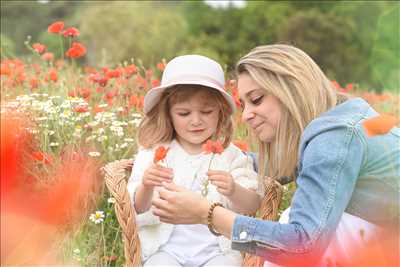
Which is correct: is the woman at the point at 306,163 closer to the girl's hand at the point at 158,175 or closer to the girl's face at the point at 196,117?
the girl's hand at the point at 158,175

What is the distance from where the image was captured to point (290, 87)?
61.0 inches

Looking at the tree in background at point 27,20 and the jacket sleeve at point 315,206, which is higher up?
the jacket sleeve at point 315,206

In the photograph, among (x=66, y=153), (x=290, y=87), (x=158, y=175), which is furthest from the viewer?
(x=66, y=153)

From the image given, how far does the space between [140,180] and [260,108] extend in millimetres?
686

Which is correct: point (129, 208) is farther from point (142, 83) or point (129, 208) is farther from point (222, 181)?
point (142, 83)

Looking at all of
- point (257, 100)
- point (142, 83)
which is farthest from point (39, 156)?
point (142, 83)

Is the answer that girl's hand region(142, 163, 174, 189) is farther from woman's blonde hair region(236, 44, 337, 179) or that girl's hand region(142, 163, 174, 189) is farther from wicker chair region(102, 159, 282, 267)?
woman's blonde hair region(236, 44, 337, 179)

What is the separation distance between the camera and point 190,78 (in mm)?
2119

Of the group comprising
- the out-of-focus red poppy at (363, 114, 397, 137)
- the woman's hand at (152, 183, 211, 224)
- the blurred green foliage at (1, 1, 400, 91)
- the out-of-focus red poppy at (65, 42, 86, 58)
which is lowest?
the blurred green foliage at (1, 1, 400, 91)

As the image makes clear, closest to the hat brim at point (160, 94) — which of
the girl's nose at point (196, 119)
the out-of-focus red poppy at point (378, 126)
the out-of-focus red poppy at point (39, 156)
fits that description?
the girl's nose at point (196, 119)

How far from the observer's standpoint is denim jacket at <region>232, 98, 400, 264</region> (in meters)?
1.26

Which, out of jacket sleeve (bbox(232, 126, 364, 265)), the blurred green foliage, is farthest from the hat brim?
the blurred green foliage

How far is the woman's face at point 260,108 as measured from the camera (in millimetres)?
1591

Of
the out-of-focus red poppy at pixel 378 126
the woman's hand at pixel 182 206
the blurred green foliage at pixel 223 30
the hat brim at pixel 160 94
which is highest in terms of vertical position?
the out-of-focus red poppy at pixel 378 126
